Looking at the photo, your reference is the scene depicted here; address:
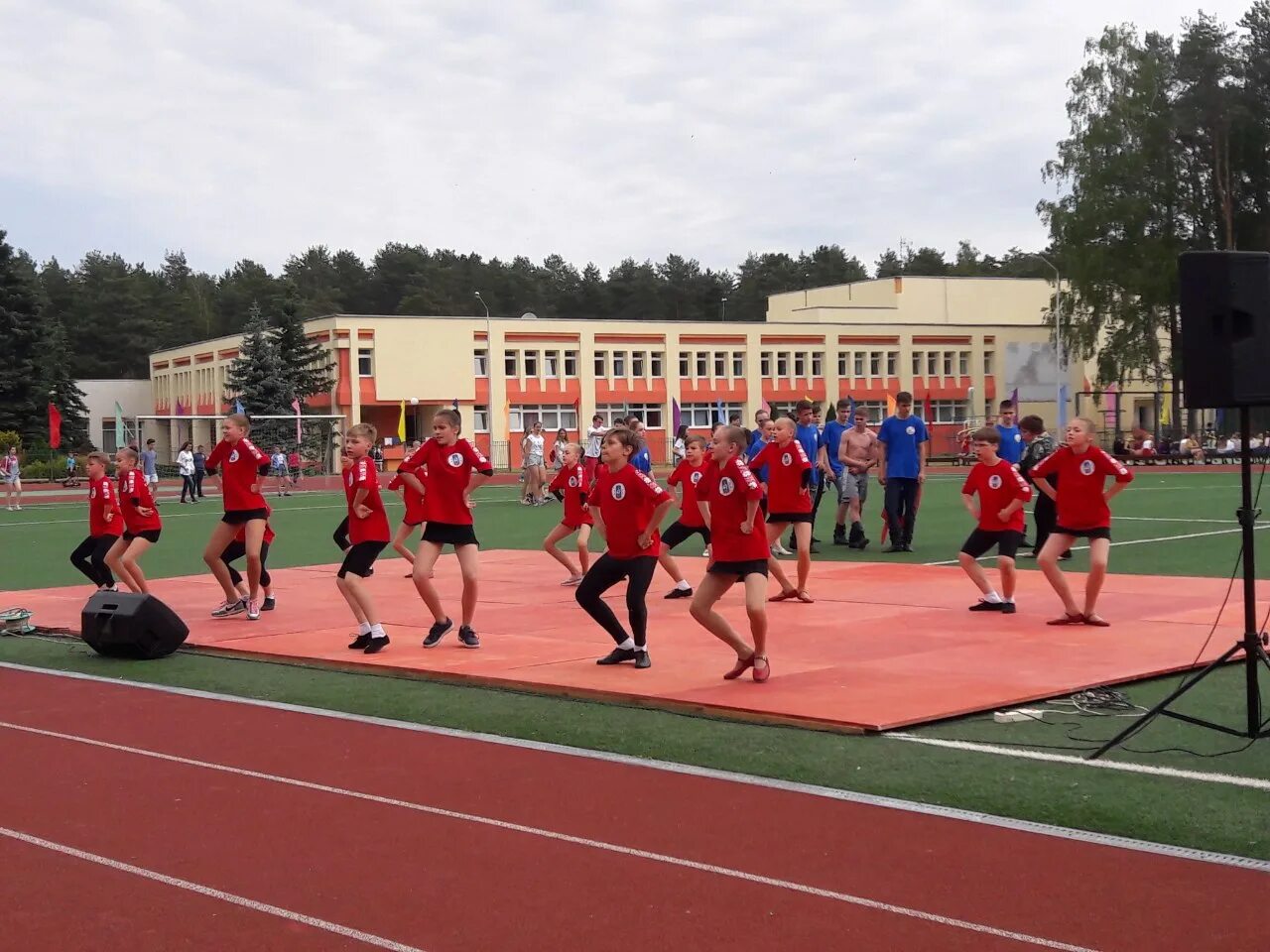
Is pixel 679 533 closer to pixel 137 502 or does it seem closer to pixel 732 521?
pixel 732 521

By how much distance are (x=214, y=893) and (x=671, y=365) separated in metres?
76.5

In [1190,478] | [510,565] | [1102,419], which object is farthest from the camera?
[1102,419]

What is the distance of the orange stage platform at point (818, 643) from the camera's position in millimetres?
9023

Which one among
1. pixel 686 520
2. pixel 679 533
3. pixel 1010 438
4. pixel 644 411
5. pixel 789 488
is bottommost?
pixel 679 533

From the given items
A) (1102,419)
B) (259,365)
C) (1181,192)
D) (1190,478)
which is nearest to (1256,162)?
(1181,192)

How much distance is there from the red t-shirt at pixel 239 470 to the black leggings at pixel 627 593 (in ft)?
13.3

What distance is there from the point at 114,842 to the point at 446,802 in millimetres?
1460

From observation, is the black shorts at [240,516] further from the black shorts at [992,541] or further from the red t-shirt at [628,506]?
the black shorts at [992,541]

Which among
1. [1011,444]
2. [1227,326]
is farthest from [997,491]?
[1011,444]

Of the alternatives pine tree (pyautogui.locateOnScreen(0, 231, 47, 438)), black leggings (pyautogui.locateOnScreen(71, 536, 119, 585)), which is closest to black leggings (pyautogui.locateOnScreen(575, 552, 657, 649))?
black leggings (pyautogui.locateOnScreen(71, 536, 119, 585))

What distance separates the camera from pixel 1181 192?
59.8m

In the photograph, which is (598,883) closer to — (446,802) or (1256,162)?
(446,802)

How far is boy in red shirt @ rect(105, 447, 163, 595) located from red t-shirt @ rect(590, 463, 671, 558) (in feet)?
17.1

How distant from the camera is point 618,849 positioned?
5914mm
